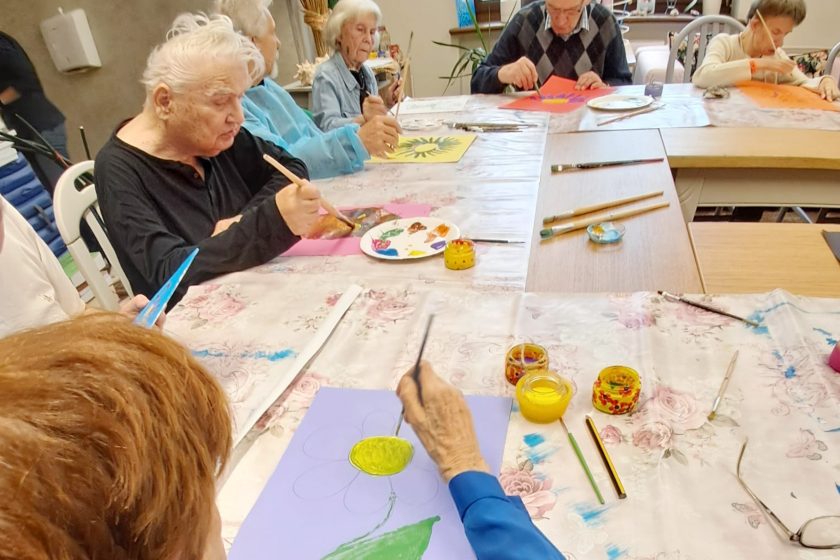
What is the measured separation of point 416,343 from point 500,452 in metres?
0.28

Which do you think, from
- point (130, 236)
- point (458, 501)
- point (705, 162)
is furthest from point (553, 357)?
point (705, 162)

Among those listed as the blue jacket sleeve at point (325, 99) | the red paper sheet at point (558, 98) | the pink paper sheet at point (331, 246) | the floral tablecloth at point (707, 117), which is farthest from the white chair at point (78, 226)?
the red paper sheet at point (558, 98)

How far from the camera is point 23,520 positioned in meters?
0.29

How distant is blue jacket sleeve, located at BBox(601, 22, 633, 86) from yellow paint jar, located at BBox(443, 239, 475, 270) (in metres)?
1.99

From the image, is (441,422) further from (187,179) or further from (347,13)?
(347,13)

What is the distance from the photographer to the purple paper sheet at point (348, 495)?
0.61m

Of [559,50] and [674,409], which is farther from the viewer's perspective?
[559,50]

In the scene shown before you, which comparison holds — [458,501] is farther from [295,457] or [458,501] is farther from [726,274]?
[726,274]

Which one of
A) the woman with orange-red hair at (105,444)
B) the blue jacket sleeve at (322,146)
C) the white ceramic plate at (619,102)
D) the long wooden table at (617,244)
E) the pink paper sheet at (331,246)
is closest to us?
the woman with orange-red hair at (105,444)

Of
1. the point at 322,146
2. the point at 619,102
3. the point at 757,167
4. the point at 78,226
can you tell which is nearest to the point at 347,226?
the point at 322,146

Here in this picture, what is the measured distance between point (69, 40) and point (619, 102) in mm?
2399

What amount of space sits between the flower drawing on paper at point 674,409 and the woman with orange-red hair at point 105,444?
57 centimetres

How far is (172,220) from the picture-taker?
1390 millimetres

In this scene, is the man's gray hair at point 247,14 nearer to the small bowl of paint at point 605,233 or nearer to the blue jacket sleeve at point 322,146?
the blue jacket sleeve at point 322,146
